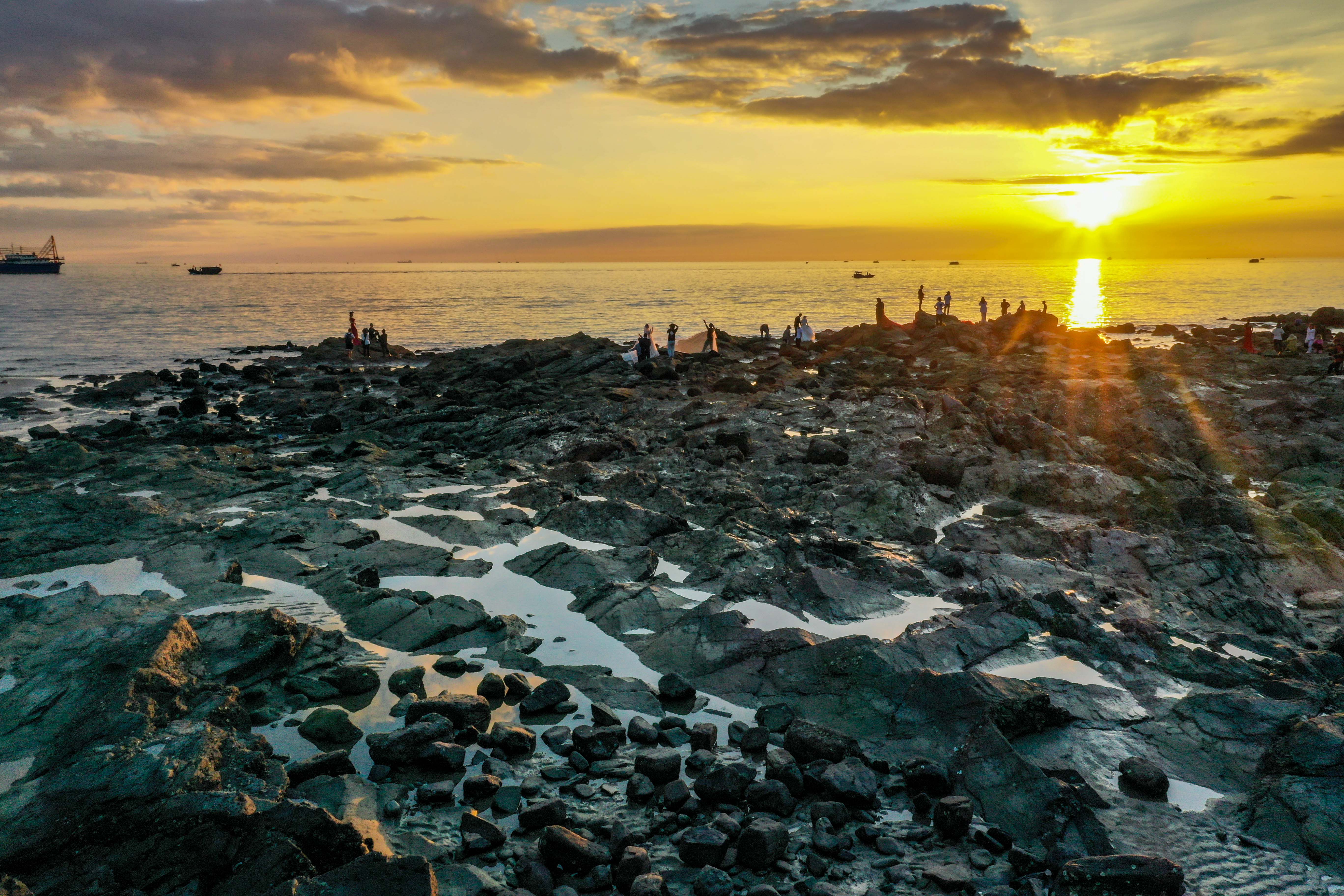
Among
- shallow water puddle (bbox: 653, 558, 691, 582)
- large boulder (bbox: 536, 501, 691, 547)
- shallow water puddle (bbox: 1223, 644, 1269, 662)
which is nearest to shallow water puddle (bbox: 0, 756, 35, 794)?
shallow water puddle (bbox: 653, 558, 691, 582)

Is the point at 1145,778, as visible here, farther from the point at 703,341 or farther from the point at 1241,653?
the point at 703,341

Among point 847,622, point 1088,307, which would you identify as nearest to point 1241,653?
point 847,622

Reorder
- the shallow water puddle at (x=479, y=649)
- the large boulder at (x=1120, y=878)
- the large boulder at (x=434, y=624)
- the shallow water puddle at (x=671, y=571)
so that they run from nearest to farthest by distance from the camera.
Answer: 1. the large boulder at (x=1120, y=878)
2. the shallow water puddle at (x=479, y=649)
3. the large boulder at (x=434, y=624)
4. the shallow water puddle at (x=671, y=571)

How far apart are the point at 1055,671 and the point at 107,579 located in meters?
13.8

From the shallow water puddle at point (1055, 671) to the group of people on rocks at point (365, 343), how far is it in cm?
4492

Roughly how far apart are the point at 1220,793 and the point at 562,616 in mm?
7940

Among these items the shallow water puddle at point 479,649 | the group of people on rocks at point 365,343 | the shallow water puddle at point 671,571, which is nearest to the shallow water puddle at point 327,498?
the shallow water puddle at point 479,649

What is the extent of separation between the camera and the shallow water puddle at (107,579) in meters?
11.0

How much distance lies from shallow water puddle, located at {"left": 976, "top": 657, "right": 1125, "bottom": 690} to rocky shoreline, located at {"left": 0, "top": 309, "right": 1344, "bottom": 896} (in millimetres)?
65


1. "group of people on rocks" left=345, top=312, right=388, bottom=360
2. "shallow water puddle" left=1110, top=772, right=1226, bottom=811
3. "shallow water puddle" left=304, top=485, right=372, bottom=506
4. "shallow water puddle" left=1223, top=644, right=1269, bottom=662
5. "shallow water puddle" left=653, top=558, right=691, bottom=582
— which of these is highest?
"group of people on rocks" left=345, top=312, right=388, bottom=360

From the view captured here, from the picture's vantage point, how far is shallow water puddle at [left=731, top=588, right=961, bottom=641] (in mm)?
10367

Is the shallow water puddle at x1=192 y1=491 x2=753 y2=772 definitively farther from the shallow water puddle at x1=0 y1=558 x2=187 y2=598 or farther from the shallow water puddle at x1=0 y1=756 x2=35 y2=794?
the shallow water puddle at x1=0 y1=756 x2=35 y2=794

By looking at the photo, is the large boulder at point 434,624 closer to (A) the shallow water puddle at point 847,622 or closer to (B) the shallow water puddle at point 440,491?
(A) the shallow water puddle at point 847,622

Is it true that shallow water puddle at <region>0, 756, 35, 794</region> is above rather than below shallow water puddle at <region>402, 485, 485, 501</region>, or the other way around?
below
